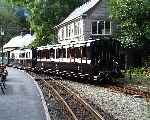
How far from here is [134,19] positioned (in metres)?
37.0

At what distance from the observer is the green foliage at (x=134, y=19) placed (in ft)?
119

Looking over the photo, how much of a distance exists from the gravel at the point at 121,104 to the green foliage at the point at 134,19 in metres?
15.0

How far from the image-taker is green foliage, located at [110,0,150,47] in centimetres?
3628

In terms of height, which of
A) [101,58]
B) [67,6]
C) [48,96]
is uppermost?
[67,6]

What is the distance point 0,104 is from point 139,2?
2124 centimetres

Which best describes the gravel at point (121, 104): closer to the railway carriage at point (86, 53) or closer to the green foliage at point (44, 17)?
the railway carriage at point (86, 53)

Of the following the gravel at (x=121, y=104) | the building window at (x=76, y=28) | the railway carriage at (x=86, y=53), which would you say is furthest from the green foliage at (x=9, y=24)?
the gravel at (x=121, y=104)

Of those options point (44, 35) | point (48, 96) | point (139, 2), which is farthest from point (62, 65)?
→ point (44, 35)

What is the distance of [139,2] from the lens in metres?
36.2

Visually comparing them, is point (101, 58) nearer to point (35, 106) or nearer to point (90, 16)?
point (35, 106)

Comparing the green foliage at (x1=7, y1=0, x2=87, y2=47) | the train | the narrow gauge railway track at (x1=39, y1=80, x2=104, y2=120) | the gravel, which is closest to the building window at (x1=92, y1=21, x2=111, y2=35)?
the train

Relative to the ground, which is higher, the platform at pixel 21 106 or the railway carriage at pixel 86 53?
the railway carriage at pixel 86 53

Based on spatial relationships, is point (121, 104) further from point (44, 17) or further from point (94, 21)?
point (44, 17)

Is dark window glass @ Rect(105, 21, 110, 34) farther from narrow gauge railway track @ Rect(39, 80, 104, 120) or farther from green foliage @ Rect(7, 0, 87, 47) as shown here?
narrow gauge railway track @ Rect(39, 80, 104, 120)
